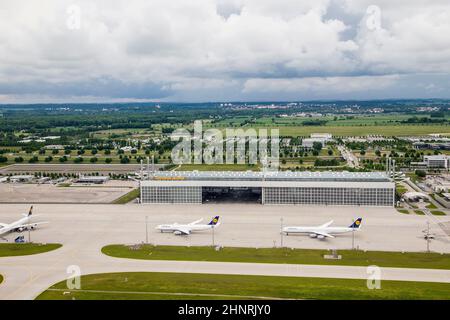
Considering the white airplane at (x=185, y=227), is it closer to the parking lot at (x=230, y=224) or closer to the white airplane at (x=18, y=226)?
the parking lot at (x=230, y=224)

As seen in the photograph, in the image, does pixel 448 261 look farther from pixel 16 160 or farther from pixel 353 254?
pixel 16 160

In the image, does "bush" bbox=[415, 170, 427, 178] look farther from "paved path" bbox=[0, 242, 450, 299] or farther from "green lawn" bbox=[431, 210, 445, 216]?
"paved path" bbox=[0, 242, 450, 299]

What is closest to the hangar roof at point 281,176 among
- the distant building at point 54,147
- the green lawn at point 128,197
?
the green lawn at point 128,197

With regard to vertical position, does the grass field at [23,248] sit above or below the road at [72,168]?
below

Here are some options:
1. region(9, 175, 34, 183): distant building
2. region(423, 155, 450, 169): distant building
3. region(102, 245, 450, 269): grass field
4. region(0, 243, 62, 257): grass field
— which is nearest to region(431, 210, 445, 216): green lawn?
region(102, 245, 450, 269): grass field

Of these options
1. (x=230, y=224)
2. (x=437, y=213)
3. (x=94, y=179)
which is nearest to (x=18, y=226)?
(x=230, y=224)
